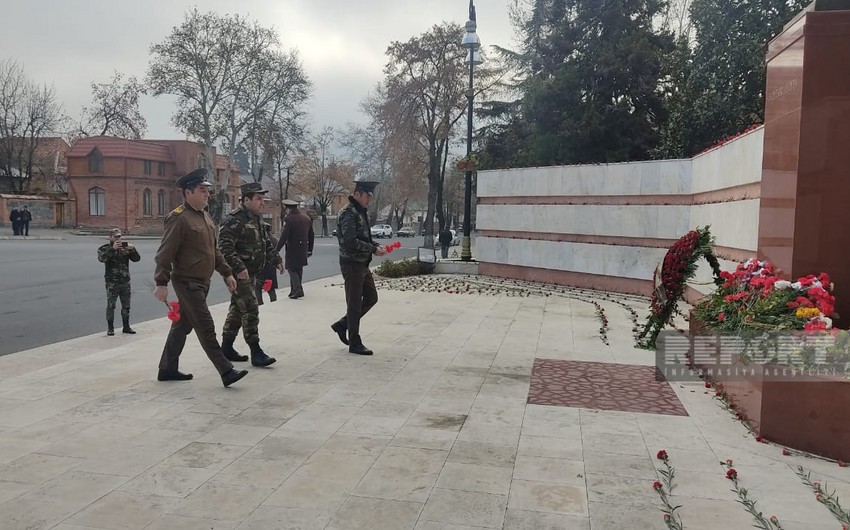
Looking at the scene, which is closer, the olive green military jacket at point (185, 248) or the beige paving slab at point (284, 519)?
the beige paving slab at point (284, 519)

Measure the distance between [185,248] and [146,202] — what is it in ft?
181

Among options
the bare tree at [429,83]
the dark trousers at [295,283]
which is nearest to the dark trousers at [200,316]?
the dark trousers at [295,283]

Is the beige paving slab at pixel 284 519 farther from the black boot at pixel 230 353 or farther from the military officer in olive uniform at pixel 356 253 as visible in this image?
the military officer in olive uniform at pixel 356 253

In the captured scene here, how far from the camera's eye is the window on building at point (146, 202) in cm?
5575

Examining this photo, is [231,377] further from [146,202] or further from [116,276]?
[146,202]

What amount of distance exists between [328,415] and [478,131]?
2713 cm

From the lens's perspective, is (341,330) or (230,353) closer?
(230,353)

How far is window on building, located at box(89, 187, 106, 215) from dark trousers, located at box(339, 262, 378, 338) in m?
54.0

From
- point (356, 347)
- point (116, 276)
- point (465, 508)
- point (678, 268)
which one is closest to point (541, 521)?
point (465, 508)

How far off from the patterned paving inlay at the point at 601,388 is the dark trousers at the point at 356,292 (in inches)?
79.4

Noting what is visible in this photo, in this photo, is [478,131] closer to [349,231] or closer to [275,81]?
[275,81]

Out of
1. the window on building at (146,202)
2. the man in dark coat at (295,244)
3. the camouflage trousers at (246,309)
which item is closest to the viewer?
the camouflage trousers at (246,309)

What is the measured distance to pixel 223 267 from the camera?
242 inches

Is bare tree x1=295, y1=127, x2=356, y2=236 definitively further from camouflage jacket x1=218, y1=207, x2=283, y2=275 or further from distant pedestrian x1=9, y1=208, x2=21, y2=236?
camouflage jacket x1=218, y1=207, x2=283, y2=275
